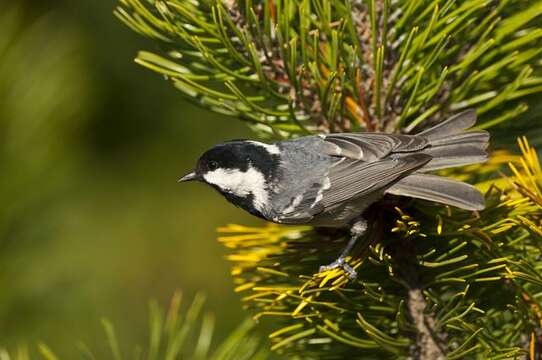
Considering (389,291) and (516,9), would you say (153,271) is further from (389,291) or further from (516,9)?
(516,9)

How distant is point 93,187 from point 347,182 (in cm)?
116

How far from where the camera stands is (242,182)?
229 centimetres

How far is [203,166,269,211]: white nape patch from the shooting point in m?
2.25

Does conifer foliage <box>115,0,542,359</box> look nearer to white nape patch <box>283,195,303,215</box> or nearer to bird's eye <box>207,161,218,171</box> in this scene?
white nape patch <box>283,195,303,215</box>

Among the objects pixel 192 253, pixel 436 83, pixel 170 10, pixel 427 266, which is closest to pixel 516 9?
pixel 436 83

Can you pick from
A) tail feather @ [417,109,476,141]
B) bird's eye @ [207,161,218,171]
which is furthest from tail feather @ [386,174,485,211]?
bird's eye @ [207,161,218,171]

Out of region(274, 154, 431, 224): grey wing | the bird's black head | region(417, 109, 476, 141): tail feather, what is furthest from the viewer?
the bird's black head

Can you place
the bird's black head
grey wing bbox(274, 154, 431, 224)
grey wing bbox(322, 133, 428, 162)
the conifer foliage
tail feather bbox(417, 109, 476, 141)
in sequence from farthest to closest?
the bird's black head < grey wing bbox(274, 154, 431, 224) < grey wing bbox(322, 133, 428, 162) < tail feather bbox(417, 109, 476, 141) < the conifer foliage

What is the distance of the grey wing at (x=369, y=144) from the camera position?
1846 millimetres

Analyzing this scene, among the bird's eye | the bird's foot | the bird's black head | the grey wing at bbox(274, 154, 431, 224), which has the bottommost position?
the bird's foot

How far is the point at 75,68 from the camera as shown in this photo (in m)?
2.40

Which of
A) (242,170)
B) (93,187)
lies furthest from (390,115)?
(93,187)

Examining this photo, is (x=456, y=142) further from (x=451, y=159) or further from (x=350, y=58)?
(x=350, y=58)

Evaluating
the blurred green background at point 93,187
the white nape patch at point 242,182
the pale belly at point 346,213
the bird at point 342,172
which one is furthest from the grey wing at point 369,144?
the blurred green background at point 93,187
